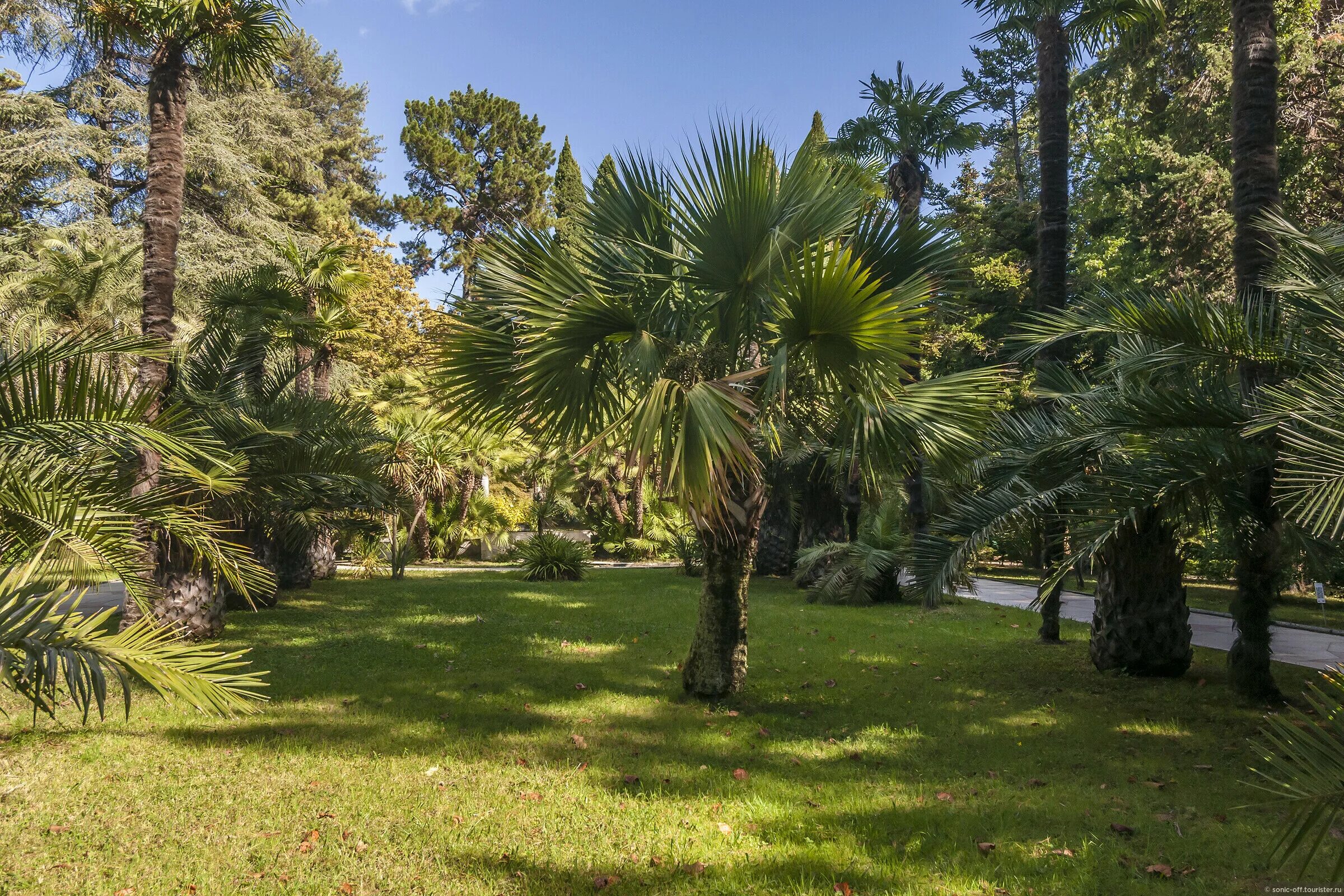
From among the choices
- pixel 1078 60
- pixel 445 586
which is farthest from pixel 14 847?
pixel 1078 60

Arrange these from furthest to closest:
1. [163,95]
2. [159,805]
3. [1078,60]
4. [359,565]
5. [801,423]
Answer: [359,565] → [1078,60] → [163,95] → [801,423] → [159,805]

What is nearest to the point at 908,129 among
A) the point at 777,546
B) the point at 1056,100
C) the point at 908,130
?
the point at 908,130

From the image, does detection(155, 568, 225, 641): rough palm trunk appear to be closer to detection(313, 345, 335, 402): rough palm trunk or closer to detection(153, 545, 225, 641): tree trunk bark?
detection(153, 545, 225, 641): tree trunk bark

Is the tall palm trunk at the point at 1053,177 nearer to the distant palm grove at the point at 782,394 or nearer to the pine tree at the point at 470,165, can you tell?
the distant palm grove at the point at 782,394

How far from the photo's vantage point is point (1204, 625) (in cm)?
1169

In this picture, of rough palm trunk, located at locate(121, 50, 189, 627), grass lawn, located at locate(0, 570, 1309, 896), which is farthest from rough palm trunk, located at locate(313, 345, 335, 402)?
grass lawn, located at locate(0, 570, 1309, 896)

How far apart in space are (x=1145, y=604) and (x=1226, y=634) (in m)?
4.40

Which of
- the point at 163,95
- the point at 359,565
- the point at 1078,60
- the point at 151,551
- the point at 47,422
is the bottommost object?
the point at 359,565

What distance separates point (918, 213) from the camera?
6.63 m

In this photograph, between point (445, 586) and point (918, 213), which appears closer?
point (918, 213)

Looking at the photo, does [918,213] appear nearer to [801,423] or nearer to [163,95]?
[801,423]

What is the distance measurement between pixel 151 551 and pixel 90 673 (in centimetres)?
621

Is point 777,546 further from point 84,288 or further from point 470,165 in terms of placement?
point 470,165

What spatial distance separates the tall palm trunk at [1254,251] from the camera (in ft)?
20.5
